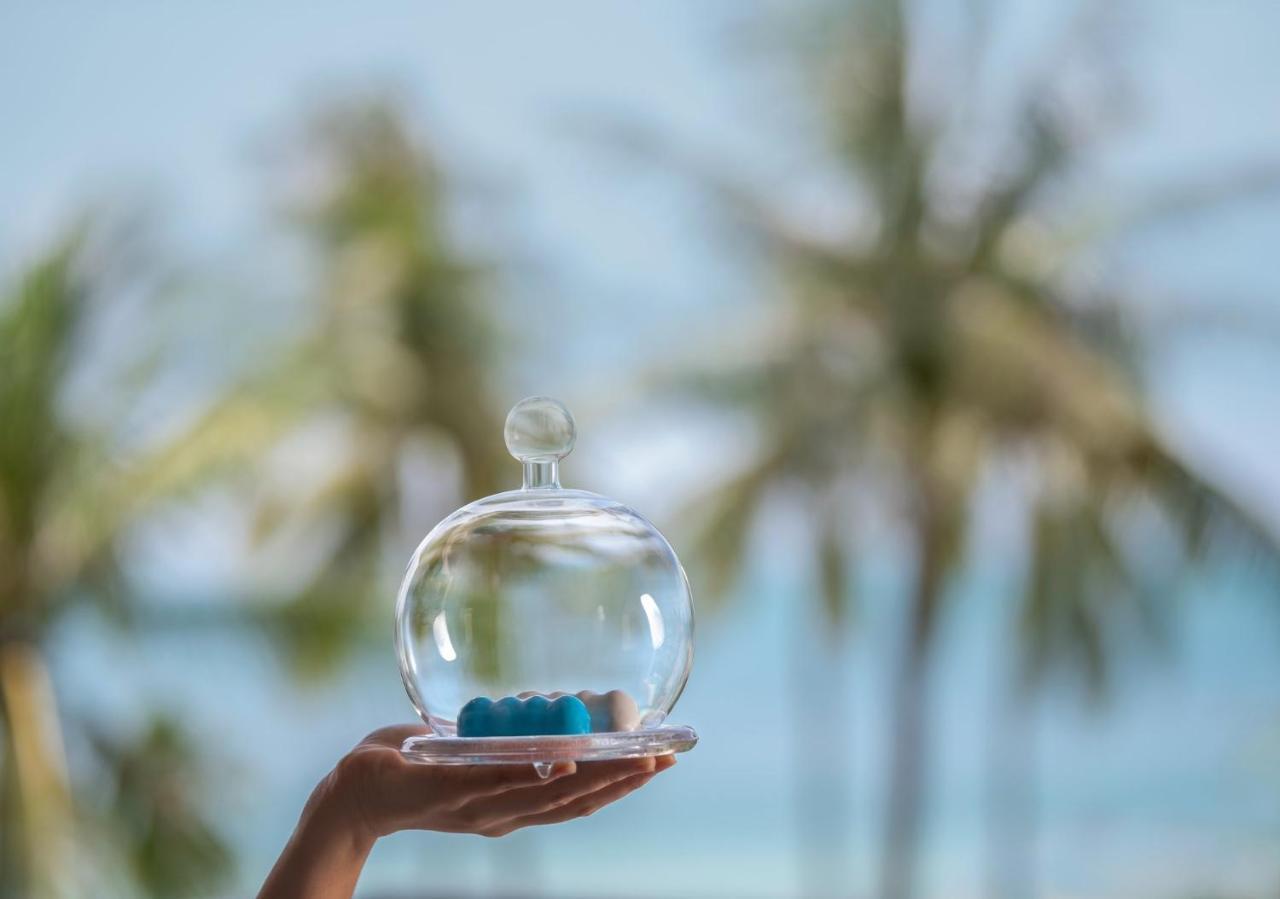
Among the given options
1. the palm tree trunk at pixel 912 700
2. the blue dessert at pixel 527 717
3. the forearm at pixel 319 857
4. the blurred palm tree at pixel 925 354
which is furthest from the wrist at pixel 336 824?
the palm tree trunk at pixel 912 700

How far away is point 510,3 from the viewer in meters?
34.9

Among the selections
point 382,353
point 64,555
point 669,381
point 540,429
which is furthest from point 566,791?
point 382,353

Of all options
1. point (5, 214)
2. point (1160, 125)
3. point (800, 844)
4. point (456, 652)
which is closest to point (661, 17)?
point (1160, 125)

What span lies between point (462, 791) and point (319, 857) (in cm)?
26

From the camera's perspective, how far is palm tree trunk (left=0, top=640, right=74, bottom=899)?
777cm

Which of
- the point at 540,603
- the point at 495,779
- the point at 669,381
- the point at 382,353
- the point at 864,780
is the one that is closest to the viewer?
the point at 495,779

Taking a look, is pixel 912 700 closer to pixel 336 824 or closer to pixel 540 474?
pixel 540 474

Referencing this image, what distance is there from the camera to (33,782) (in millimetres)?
7957

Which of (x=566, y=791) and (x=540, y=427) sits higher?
(x=540, y=427)

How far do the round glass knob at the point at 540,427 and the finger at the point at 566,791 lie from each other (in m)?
0.47

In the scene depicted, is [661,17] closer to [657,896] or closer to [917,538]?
[657,896]

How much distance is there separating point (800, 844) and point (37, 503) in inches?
952

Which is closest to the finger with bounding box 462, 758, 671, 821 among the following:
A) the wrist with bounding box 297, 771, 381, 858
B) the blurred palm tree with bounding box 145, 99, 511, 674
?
the wrist with bounding box 297, 771, 381, 858

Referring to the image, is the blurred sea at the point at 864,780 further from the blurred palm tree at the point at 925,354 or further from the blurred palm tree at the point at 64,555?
the blurred palm tree at the point at 64,555
